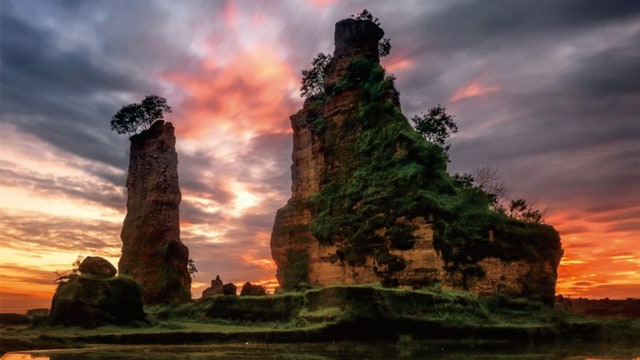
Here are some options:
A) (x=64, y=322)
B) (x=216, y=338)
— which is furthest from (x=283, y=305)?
(x=64, y=322)

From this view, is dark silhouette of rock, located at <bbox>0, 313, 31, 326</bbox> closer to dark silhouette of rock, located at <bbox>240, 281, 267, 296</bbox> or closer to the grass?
the grass

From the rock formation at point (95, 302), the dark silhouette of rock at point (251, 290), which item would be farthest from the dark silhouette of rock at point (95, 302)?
the dark silhouette of rock at point (251, 290)

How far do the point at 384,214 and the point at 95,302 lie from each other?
56.1 feet

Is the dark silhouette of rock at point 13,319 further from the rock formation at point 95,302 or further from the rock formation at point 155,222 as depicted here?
the rock formation at point 155,222

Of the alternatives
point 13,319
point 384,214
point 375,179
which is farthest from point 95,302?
point 375,179

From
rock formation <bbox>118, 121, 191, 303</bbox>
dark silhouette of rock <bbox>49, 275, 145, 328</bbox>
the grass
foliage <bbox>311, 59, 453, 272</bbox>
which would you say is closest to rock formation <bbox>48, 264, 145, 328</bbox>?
dark silhouette of rock <bbox>49, 275, 145, 328</bbox>

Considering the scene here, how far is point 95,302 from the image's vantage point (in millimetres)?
18344

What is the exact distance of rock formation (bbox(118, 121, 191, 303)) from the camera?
37188 millimetres

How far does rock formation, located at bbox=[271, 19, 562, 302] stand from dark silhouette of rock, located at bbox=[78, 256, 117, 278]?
575 inches

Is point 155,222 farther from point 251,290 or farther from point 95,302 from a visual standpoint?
point 95,302

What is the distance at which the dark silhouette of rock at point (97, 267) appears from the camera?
67.0 ft

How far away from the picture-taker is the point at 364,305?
18.1 metres

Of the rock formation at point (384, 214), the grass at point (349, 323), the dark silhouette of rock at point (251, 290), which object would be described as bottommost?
the grass at point (349, 323)

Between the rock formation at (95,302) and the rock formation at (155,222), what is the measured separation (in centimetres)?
1735
